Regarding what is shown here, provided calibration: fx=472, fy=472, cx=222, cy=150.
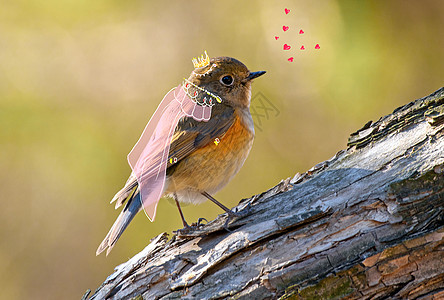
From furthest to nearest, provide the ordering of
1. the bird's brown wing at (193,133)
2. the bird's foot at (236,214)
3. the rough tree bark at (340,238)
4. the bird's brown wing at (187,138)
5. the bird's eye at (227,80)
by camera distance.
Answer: the bird's eye at (227,80) < the bird's brown wing at (193,133) < the bird's brown wing at (187,138) < the bird's foot at (236,214) < the rough tree bark at (340,238)

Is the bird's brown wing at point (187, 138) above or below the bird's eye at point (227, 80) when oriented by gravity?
below

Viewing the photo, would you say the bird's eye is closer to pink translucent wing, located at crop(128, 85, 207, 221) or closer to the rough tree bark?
pink translucent wing, located at crop(128, 85, 207, 221)

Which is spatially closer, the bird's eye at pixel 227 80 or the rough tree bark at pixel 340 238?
the rough tree bark at pixel 340 238

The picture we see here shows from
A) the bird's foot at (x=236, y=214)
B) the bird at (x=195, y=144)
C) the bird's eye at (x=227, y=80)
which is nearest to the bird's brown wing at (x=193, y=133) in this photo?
the bird at (x=195, y=144)

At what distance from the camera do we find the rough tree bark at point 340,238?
6.63 feet

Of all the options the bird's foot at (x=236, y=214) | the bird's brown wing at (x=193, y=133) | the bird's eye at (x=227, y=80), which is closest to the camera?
the bird's foot at (x=236, y=214)

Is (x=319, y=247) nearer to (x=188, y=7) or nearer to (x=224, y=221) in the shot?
(x=224, y=221)

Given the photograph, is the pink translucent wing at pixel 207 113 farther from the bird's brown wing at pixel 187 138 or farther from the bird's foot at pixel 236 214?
Answer: the bird's foot at pixel 236 214

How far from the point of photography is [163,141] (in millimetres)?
2812

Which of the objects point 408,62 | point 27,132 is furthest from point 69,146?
point 408,62

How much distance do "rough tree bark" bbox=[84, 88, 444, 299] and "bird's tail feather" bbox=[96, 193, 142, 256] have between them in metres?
0.18

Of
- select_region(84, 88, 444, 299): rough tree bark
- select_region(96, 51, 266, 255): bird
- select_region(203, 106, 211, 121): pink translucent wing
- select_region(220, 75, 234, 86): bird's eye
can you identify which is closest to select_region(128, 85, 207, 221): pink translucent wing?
select_region(96, 51, 266, 255): bird

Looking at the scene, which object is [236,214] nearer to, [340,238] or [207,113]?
[340,238]

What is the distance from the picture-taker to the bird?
2699mm
